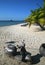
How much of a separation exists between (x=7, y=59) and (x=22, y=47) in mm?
1054

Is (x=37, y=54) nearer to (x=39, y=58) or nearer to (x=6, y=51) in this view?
(x=39, y=58)

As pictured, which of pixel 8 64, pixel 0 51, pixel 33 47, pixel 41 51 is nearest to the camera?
pixel 8 64

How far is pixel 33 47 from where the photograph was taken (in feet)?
41.2

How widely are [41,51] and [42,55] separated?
0.24 metres

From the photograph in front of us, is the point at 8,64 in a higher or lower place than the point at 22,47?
lower

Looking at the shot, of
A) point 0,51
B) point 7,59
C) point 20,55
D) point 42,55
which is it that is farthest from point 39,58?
point 0,51

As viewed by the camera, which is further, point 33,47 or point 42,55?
point 33,47

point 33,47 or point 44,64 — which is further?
point 33,47

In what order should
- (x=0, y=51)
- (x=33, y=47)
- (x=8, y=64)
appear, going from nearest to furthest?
1. (x=8, y=64)
2. (x=0, y=51)
3. (x=33, y=47)

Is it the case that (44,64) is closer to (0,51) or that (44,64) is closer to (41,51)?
(41,51)

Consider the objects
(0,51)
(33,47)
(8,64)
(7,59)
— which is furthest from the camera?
(33,47)

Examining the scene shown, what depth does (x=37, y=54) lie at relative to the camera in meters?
10.8

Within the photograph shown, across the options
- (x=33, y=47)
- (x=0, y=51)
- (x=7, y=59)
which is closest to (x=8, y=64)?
(x=7, y=59)

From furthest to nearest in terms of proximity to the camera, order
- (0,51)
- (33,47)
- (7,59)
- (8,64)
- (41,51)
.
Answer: (33,47)
(0,51)
(41,51)
(7,59)
(8,64)
